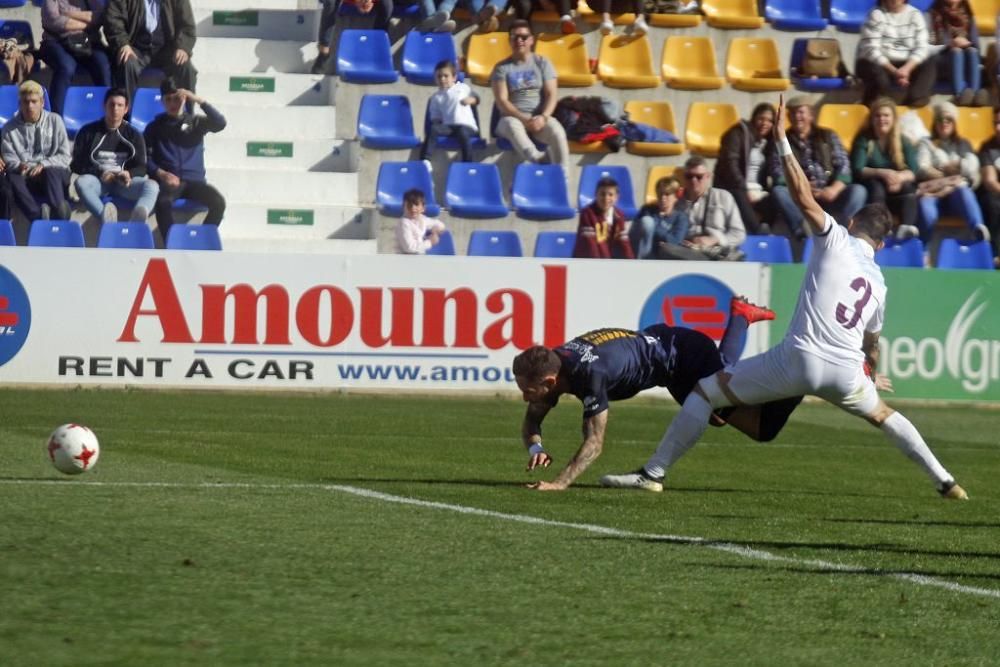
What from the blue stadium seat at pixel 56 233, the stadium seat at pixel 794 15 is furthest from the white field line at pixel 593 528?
the stadium seat at pixel 794 15

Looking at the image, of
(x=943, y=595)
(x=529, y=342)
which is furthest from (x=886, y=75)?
(x=943, y=595)

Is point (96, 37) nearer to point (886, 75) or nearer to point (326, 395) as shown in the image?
point (326, 395)

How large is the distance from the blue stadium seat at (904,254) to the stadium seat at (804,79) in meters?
3.32

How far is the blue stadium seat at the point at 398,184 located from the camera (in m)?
22.5

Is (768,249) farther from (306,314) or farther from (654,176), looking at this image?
(306,314)

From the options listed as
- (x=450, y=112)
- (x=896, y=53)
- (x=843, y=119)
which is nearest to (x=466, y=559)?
(x=450, y=112)

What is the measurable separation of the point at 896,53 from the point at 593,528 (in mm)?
17138

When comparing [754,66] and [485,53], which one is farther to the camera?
[754,66]

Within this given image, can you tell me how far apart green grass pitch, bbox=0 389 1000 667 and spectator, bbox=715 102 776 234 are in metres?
8.41

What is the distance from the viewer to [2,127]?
2122 cm

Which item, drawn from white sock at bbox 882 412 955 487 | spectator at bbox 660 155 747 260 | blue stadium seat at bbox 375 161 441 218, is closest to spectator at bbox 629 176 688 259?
spectator at bbox 660 155 747 260

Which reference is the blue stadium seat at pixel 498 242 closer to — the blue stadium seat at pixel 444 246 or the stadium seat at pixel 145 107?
the blue stadium seat at pixel 444 246

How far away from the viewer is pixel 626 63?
25031 mm

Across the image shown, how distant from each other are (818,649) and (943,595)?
1.46 m
